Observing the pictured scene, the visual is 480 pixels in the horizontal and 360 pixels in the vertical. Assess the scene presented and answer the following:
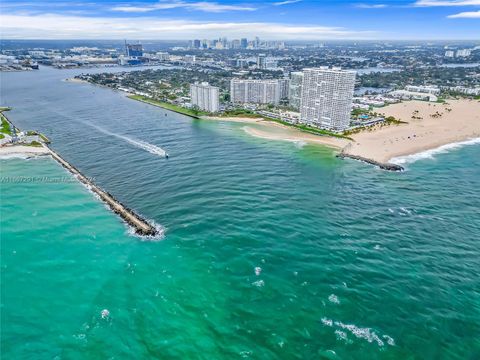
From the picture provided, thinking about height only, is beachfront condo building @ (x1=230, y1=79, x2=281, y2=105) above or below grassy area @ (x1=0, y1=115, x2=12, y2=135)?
above

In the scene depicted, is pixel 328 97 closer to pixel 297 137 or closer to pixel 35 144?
pixel 297 137

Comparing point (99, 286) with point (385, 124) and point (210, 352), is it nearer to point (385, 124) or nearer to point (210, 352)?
point (210, 352)

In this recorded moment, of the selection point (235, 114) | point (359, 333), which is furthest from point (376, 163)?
point (235, 114)

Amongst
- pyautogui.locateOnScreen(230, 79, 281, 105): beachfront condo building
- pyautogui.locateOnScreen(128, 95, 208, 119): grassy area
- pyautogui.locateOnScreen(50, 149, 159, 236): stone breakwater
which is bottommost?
pyautogui.locateOnScreen(50, 149, 159, 236): stone breakwater

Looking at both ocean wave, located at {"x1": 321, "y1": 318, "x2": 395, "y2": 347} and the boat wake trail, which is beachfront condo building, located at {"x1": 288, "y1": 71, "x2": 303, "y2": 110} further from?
ocean wave, located at {"x1": 321, "y1": 318, "x2": 395, "y2": 347}

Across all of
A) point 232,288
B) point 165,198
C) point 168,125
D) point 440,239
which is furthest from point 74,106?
point 440,239

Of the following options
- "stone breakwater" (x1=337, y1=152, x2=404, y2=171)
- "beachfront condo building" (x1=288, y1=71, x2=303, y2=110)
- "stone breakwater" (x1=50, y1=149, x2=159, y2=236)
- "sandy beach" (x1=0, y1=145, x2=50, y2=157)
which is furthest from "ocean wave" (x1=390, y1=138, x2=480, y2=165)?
"sandy beach" (x1=0, y1=145, x2=50, y2=157)

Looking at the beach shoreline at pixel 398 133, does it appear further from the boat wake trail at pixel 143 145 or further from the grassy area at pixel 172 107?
the boat wake trail at pixel 143 145

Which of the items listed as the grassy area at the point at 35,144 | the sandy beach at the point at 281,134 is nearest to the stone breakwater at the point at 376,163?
the sandy beach at the point at 281,134
